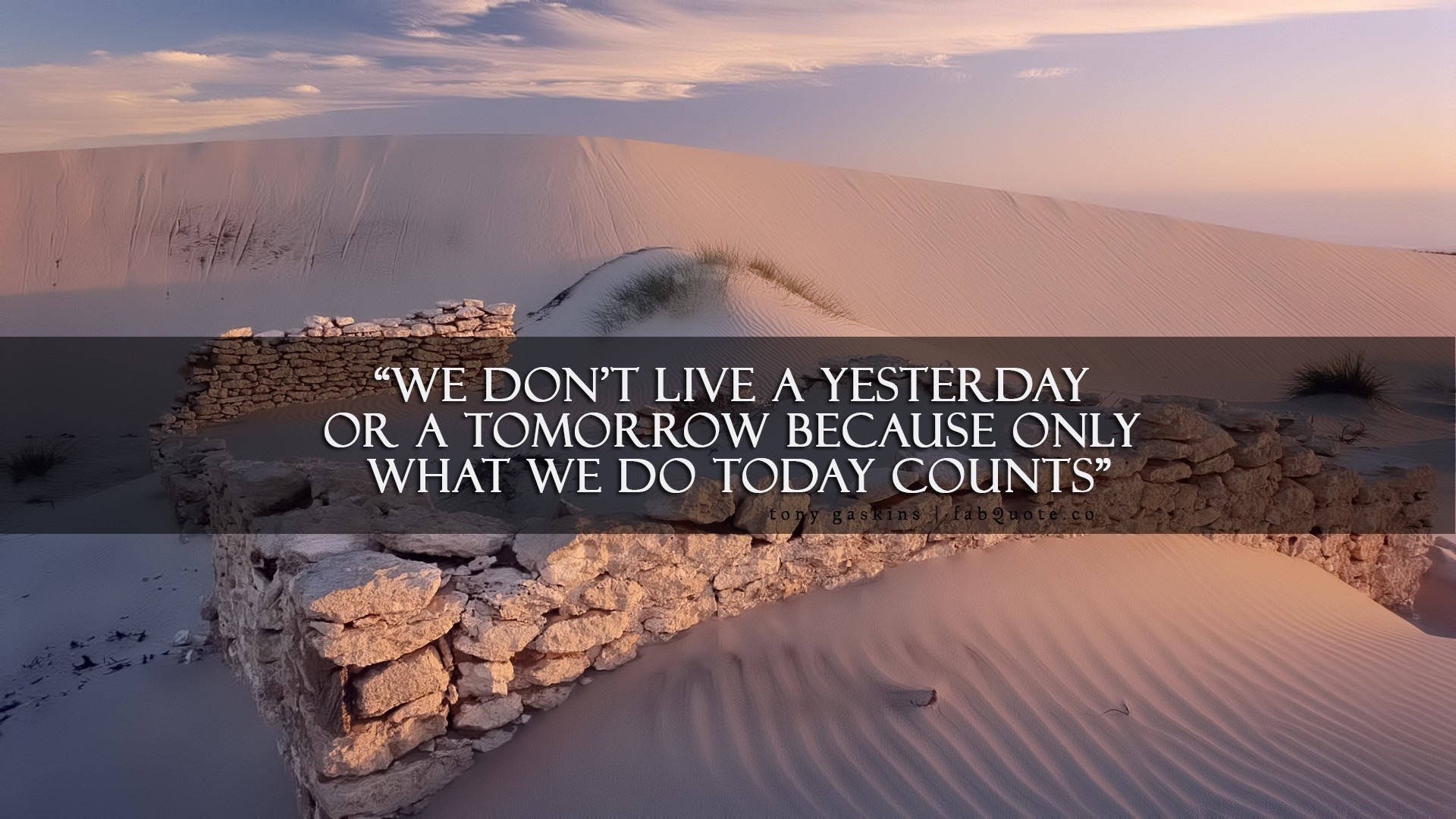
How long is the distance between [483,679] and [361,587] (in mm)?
621

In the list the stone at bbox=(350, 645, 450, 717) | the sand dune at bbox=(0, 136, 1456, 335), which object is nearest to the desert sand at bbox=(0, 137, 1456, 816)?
the stone at bbox=(350, 645, 450, 717)

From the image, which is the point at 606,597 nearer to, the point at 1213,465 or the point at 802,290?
the point at 1213,465

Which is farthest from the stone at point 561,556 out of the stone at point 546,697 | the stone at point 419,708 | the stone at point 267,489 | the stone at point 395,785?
the stone at point 267,489

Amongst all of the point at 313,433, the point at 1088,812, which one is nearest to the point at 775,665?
the point at 1088,812

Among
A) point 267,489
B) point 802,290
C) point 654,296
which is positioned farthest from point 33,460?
point 802,290

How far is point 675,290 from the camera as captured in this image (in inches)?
533

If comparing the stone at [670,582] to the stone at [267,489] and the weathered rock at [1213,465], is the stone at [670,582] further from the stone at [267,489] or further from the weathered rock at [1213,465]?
the weathered rock at [1213,465]

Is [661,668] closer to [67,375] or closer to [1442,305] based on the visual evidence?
[67,375]

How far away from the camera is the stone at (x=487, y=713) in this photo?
11.2 ft

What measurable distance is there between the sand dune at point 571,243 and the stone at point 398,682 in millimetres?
15431

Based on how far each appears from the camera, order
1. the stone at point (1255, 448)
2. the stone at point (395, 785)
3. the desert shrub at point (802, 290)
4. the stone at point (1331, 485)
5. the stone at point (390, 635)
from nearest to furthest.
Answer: the stone at point (390, 635), the stone at point (395, 785), the stone at point (1255, 448), the stone at point (1331, 485), the desert shrub at point (802, 290)

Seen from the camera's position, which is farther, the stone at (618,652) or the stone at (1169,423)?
the stone at (1169,423)

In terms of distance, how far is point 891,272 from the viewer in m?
22.0

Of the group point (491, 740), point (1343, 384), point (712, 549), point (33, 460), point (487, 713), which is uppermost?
point (1343, 384)
